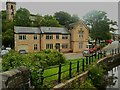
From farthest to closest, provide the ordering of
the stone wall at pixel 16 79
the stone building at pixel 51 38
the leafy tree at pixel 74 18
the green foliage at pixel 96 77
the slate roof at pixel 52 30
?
the leafy tree at pixel 74 18 < the slate roof at pixel 52 30 < the stone building at pixel 51 38 < the green foliage at pixel 96 77 < the stone wall at pixel 16 79

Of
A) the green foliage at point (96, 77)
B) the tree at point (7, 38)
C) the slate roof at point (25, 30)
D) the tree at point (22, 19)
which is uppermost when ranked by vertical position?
the tree at point (22, 19)

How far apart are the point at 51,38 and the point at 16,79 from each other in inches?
1551

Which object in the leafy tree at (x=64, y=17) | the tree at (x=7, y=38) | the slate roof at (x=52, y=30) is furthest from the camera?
the leafy tree at (x=64, y=17)

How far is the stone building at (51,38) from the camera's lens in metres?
44.2

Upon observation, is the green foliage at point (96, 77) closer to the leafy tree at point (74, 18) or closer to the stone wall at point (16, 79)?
the stone wall at point (16, 79)

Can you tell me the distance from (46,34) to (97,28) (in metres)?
13.6

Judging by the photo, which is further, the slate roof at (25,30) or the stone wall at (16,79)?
the slate roof at (25,30)

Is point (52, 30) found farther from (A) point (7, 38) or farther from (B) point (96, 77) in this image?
(B) point (96, 77)

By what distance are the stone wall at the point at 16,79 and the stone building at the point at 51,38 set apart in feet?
116

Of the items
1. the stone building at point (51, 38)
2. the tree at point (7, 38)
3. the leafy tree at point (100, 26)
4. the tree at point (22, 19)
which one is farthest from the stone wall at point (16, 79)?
the tree at point (22, 19)

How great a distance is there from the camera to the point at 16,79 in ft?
25.3

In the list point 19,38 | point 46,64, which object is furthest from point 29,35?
point 46,64

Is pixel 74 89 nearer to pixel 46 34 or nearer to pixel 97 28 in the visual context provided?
pixel 46 34

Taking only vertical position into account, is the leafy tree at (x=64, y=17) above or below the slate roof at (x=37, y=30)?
above
